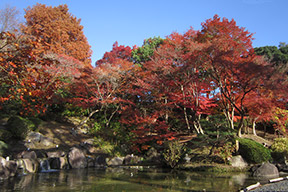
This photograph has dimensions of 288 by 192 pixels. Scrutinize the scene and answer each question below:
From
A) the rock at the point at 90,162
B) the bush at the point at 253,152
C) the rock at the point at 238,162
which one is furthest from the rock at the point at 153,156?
the bush at the point at 253,152

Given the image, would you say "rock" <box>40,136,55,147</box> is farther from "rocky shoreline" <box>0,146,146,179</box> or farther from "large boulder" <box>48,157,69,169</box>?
"large boulder" <box>48,157,69,169</box>

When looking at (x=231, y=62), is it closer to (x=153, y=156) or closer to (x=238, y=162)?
(x=238, y=162)

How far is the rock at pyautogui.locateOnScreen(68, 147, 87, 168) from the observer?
9.00 metres

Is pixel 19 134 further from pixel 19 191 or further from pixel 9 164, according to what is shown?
pixel 19 191

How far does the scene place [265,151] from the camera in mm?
9289

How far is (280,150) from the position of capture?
9602mm

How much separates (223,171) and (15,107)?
39.5ft

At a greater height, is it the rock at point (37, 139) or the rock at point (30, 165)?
the rock at point (37, 139)

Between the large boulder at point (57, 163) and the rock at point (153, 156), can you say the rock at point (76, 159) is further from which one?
the rock at point (153, 156)

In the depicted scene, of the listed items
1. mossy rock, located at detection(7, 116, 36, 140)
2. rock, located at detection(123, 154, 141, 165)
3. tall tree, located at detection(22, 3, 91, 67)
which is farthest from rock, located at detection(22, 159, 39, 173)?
tall tree, located at detection(22, 3, 91, 67)

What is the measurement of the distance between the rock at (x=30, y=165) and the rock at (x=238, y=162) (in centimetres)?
772

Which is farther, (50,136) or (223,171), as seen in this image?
(50,136)

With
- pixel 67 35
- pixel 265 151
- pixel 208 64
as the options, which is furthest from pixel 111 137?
pixel 67 35

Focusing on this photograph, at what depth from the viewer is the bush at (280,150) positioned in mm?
9562
